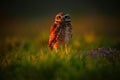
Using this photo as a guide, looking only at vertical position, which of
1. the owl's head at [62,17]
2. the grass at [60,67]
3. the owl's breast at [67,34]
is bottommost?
the grass at [60,67]

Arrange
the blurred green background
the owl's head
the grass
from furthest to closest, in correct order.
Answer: the blurred green background < the owl's head < the grass

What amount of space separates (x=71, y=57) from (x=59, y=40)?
210cm

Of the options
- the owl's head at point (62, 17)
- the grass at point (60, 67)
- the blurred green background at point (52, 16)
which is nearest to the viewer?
the grass at point (60, 67)

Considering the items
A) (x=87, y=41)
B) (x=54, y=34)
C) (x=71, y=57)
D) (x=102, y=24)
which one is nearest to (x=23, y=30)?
(x=102, y=24)

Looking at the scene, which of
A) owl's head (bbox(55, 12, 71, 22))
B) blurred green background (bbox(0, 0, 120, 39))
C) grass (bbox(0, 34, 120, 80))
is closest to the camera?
grass (bbox(0, 34, 120, 80))

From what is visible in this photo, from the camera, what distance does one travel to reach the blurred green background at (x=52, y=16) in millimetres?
21467

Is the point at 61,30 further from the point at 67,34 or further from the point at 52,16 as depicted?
the point at 52,16

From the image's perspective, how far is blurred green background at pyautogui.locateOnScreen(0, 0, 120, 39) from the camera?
21.5 meters

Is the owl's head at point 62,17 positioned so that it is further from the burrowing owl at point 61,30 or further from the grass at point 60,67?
the grass at point 60,67

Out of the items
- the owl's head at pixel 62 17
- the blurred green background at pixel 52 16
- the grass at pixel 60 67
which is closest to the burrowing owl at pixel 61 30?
the owl's head at pixel 62 17

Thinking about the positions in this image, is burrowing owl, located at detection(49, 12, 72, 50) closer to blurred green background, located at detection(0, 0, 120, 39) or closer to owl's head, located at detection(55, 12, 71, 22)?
owl's head, located at detection(55, 12, 71, 22)

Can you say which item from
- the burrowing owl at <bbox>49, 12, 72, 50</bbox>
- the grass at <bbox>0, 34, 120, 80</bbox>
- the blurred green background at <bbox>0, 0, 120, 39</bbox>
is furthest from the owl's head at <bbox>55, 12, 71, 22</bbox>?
the blurred green background at <bbox>0, 0, 120, 39</bbox>

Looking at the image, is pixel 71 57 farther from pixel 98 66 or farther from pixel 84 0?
pixel 84 0

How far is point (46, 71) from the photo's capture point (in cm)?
824
